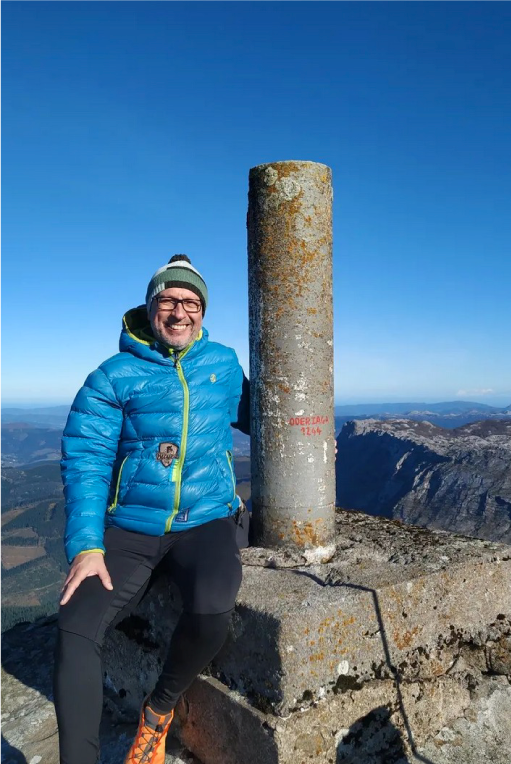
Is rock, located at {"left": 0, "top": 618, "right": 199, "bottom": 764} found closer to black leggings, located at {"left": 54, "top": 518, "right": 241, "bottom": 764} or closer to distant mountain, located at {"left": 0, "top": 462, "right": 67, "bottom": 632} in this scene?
black leggings, located at {"left": 54, "top": 518, "right": 241, "bottom": 764}

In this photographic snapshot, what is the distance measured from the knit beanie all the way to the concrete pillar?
1.72 feet

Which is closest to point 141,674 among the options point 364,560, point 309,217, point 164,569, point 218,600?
point 164,569

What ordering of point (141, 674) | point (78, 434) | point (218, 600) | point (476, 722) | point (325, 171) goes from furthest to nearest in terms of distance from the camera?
point (325, 171) < point (141, 674) < point (476, 722) < point (78, 434) < point (218, 600)

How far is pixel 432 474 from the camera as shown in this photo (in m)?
99.7

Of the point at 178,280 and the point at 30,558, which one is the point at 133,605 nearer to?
the point at 178,280

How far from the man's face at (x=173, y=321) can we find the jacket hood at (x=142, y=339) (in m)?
0.07

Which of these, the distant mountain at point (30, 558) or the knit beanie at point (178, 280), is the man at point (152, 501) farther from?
the distant mountain at point (30, 558)

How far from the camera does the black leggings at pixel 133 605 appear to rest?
3051 millimetres

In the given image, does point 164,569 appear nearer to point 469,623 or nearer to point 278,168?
point 469,623

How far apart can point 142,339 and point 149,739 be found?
8.86ft

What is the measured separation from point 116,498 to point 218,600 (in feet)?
3.33

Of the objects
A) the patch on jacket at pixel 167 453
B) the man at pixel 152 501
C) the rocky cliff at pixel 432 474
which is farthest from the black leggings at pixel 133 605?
the rocky cliff at pixel 432 474

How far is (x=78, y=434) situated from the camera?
148 inches

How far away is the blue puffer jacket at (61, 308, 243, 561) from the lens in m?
3.70
